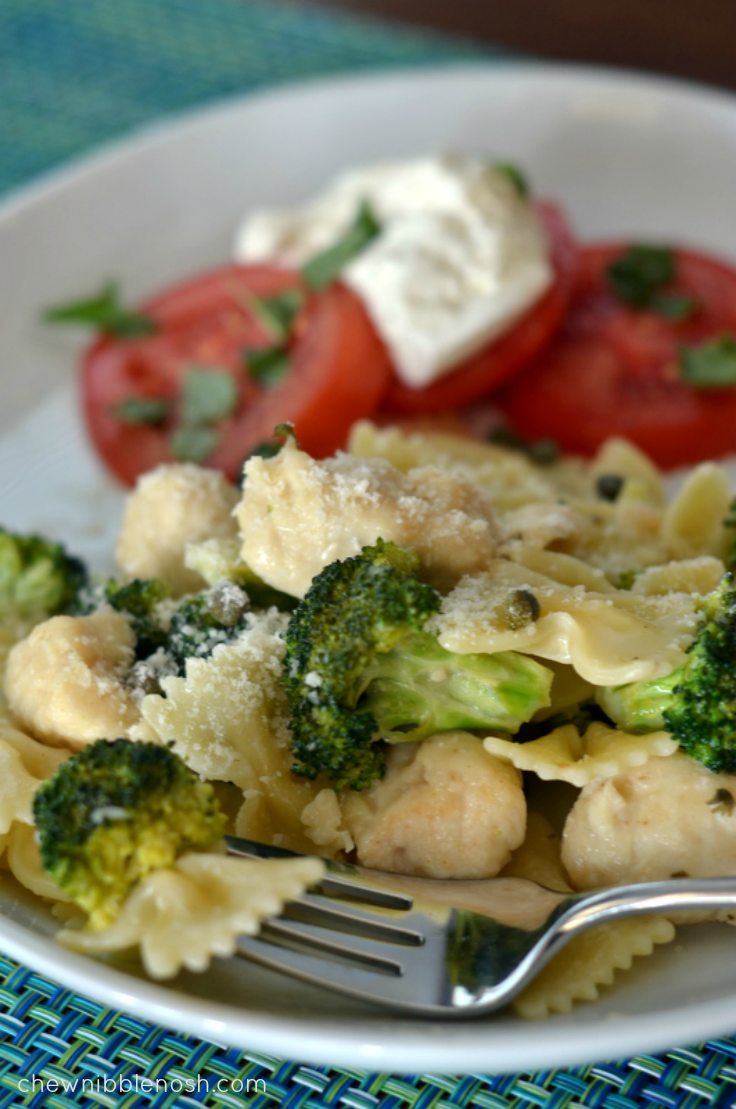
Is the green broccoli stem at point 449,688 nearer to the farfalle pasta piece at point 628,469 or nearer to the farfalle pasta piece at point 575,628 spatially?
the farfalle pasta piece at point 575,628

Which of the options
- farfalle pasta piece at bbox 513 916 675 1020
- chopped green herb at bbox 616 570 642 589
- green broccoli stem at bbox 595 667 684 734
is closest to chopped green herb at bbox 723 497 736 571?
chopped green herb at bbox 616 570 642 589

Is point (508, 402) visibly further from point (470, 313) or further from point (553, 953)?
point (553, 953)

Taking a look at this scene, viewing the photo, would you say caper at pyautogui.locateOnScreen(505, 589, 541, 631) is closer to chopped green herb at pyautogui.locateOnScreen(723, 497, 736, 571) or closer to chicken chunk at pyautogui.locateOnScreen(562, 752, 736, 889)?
chicken chunk at pyautogui.locateOnScreen(562, 752, 736, 889)

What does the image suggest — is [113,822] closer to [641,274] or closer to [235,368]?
[235,368]

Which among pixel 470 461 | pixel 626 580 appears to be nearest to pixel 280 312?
pixel 470 461

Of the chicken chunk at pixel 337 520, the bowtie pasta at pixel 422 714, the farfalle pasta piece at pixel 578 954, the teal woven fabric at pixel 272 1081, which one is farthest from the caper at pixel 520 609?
the teal woven fabric at pixel 272 1081

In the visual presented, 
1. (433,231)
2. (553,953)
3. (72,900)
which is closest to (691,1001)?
(553,953)
